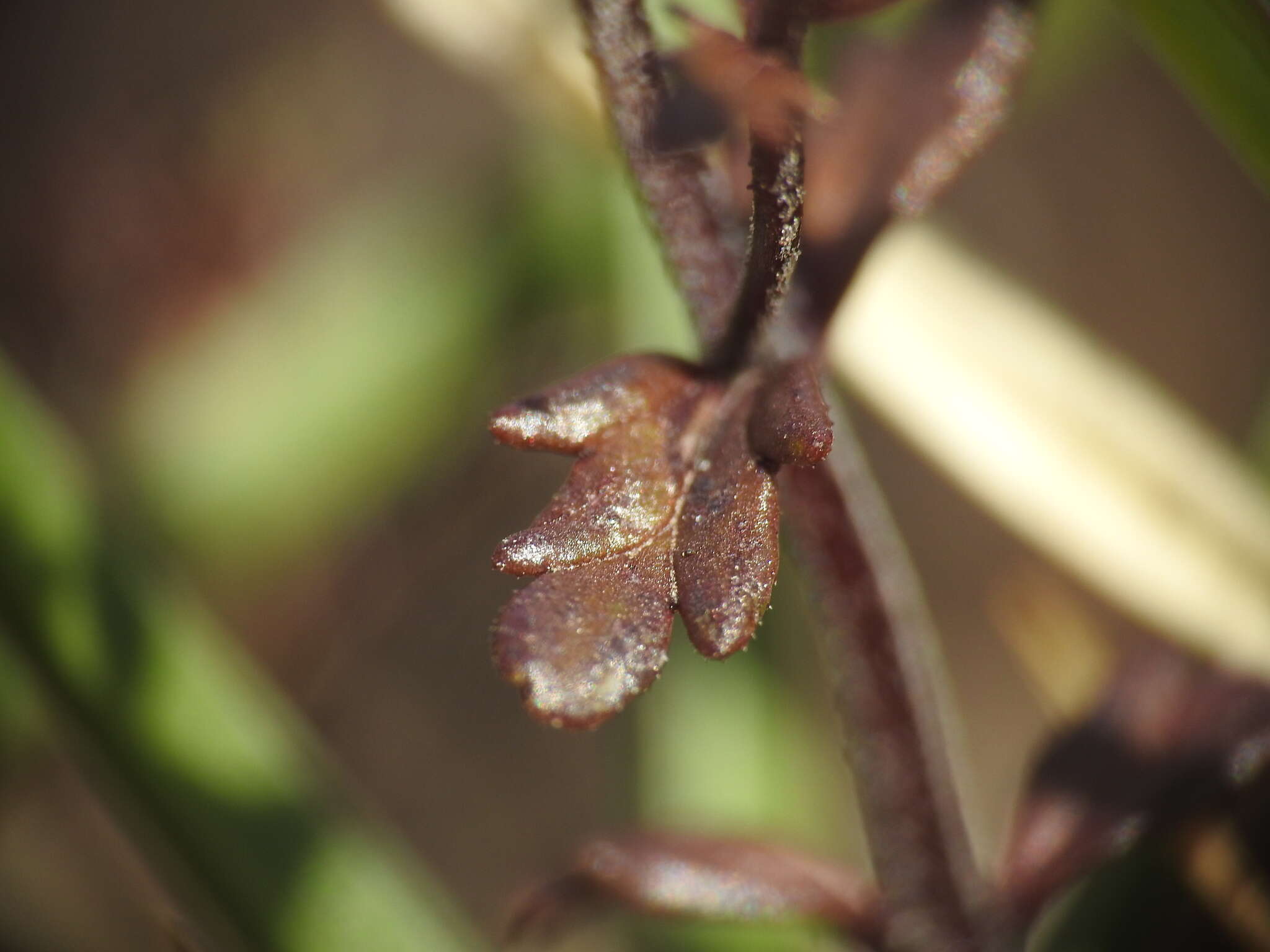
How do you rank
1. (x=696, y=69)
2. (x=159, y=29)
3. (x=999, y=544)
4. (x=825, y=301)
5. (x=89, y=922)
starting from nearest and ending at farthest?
→ (x=696, y=69), (x=825, y=301), (x=89, y=922), (x=999, y=544), (x=159, y=29)

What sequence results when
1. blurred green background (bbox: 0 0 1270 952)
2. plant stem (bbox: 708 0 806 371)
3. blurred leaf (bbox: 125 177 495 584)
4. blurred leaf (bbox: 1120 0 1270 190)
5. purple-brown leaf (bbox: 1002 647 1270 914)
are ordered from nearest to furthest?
plant stem (bbox: 708 0 806 371) < blurred leaf (bbox: 1120 0 1270 190) < purple-brown leaf (bbox: 1002 647 1270 914) < blurred green background (bbox: 0 0 1270 952) < blurred leaf (bbox: 125 177 495 584)

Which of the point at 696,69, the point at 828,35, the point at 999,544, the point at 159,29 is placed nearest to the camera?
the point at 696,69

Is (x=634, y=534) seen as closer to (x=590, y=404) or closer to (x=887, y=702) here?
(x=590, y=404)

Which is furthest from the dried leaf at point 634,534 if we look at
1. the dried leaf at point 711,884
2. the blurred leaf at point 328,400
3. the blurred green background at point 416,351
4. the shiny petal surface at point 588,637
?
the blurred leaf at point 328,400

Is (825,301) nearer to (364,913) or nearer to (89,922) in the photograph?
(364,913)

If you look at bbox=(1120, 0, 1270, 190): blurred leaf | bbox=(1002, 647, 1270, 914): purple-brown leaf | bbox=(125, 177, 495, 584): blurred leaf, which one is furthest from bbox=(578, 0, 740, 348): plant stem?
bbox=(125, 177, 495, 584): blurred leaf

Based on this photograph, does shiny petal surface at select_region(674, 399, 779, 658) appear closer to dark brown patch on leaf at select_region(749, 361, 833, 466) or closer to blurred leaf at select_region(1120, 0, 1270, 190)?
dark brown patch on leaf at select_region(749, 361, 833, 466)

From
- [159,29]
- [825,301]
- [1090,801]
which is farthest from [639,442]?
[159,29]

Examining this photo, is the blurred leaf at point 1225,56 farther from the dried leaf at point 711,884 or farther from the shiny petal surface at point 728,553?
the dried leaf at point 711,884
